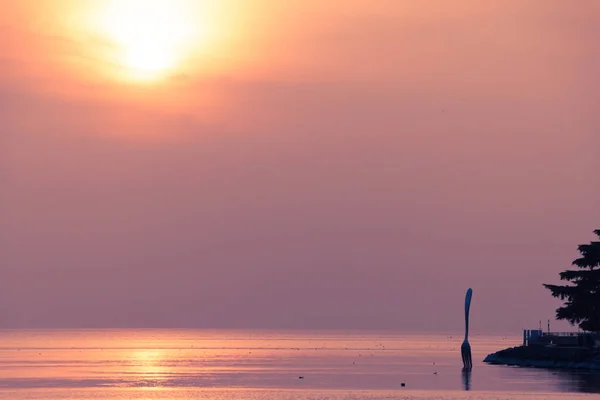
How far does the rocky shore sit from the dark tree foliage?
3.00 meters

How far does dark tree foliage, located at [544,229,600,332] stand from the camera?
A: 348 feet

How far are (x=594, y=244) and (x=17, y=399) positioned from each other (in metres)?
57.8

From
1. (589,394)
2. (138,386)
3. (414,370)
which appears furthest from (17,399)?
(414,370)

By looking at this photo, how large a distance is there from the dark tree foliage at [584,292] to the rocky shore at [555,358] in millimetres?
3001

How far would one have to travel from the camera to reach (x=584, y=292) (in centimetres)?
10794

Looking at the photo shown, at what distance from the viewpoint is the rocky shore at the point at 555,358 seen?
101469mm

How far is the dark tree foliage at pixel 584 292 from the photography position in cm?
10594

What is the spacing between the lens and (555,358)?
107 metres

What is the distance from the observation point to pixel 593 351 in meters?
104

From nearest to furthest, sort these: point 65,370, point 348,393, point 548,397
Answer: point 548,397 < point 348,393 < point 65,370

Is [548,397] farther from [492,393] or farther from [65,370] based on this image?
[65,370]

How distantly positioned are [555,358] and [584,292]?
6.86 m

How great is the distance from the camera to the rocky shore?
101 metres

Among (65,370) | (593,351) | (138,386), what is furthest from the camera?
(65,370)
